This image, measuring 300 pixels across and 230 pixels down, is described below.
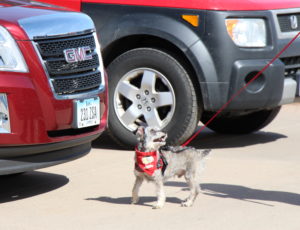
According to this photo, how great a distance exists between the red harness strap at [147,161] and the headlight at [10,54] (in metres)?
0.95

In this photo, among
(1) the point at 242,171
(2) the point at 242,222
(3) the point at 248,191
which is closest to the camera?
(2) the point at 242,222

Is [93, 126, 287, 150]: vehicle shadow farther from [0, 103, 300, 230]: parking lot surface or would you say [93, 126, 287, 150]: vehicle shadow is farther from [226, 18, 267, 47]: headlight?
[226, 18, 267, 47]: headlight

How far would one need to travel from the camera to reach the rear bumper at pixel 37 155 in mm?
5250

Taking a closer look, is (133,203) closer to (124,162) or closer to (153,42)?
(124,162)

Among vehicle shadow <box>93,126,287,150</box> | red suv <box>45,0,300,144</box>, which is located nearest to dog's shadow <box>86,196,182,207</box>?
red suv <box>45,0,300,144</box>

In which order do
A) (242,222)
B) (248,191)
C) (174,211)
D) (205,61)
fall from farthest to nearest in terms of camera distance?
(205,61) < (248,191) < (174,211) < (242,222)

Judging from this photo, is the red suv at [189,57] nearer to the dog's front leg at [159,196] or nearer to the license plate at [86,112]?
the license plate at [86,112]

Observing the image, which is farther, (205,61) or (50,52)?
(205,61)

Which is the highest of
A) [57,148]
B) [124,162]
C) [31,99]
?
[31,99]

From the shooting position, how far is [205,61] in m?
7.02

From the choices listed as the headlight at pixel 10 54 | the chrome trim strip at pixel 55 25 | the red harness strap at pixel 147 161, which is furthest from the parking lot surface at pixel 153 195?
the chrome trim strip at pixel 55 25

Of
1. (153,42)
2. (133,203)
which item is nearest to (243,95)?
(153,42)

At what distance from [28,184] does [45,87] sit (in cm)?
107

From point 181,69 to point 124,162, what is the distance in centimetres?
100
